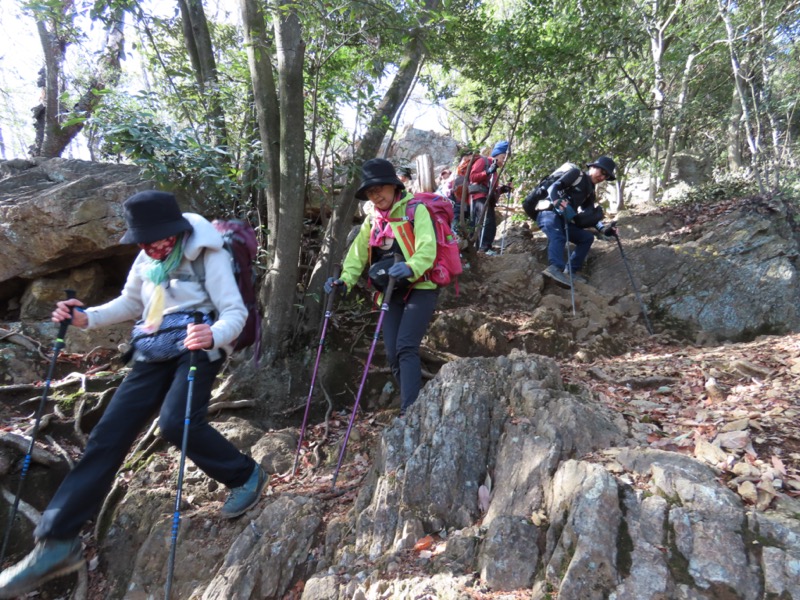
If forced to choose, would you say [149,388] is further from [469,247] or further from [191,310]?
[469,247]

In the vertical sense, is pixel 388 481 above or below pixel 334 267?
below

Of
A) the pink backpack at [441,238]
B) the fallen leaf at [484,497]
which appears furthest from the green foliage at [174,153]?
the fallen leaf at [484,497]

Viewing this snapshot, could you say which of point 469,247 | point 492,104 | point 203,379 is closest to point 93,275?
point 203,379

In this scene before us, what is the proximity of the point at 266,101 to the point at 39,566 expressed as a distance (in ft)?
15.2

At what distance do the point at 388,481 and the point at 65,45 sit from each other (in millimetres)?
12726

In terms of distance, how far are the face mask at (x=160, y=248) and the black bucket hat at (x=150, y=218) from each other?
90mm

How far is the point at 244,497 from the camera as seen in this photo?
3865mm

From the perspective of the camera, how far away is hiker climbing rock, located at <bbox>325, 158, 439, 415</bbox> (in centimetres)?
438

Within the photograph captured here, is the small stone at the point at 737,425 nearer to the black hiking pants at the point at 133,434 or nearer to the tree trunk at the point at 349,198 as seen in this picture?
the black hiking pants at the point at 133,434

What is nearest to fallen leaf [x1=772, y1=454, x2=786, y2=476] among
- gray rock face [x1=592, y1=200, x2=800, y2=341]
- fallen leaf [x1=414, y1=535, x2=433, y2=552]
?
fallen leaf [x1=414, y1=535, x2=433, y2=552]

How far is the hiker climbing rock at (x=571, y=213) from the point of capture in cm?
790

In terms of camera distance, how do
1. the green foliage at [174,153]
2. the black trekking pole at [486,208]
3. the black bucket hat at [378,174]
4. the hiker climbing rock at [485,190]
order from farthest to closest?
the hiker climbing rock at [485,190] < the black trekking pole at [486,208] < the green foliage at [174,153] < the black bucket hat at [378,174]

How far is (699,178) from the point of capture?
16.2 metres

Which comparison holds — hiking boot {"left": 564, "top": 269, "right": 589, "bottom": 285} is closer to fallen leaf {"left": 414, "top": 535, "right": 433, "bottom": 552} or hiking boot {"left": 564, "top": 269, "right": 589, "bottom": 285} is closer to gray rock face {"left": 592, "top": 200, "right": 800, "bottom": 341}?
gray rock face {"left": 592, "top": 200, "right": 800, "bottom": 341}
